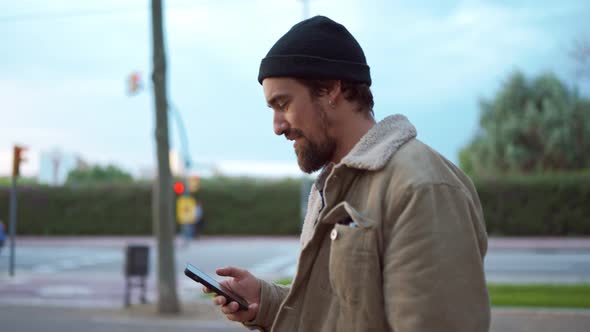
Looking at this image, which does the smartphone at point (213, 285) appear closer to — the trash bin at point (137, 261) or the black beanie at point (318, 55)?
the black beanie at point (318, 55)

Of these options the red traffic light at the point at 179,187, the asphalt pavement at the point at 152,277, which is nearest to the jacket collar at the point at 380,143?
the asphalt pavement at the point at 152,277

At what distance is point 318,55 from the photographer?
1757 millimetres

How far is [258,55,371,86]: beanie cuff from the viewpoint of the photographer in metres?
1.75

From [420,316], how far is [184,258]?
19886mm

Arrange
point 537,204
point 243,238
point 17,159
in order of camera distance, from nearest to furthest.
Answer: point 17,159 < point 537,204 < point 243,238

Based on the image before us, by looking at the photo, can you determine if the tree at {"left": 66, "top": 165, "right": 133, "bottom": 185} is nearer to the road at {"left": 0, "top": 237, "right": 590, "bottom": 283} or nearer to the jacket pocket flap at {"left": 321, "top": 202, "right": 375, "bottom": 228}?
the road at {"left": 0, "top": 237, "right": 590, "bottom": 283}

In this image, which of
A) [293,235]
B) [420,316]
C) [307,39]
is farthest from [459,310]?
[293,235]

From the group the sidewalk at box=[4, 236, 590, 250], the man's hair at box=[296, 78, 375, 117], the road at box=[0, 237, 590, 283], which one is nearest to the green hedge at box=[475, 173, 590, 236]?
the sidewalk at box=[4, 236, 590, 250]

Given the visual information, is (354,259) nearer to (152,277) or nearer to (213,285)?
(213,285)

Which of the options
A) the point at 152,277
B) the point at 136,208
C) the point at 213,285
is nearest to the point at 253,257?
the point at 152,277

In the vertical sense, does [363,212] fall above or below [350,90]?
below

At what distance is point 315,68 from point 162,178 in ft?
26.0

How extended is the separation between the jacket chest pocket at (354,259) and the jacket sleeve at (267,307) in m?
0.55

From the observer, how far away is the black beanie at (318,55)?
1.75 m
